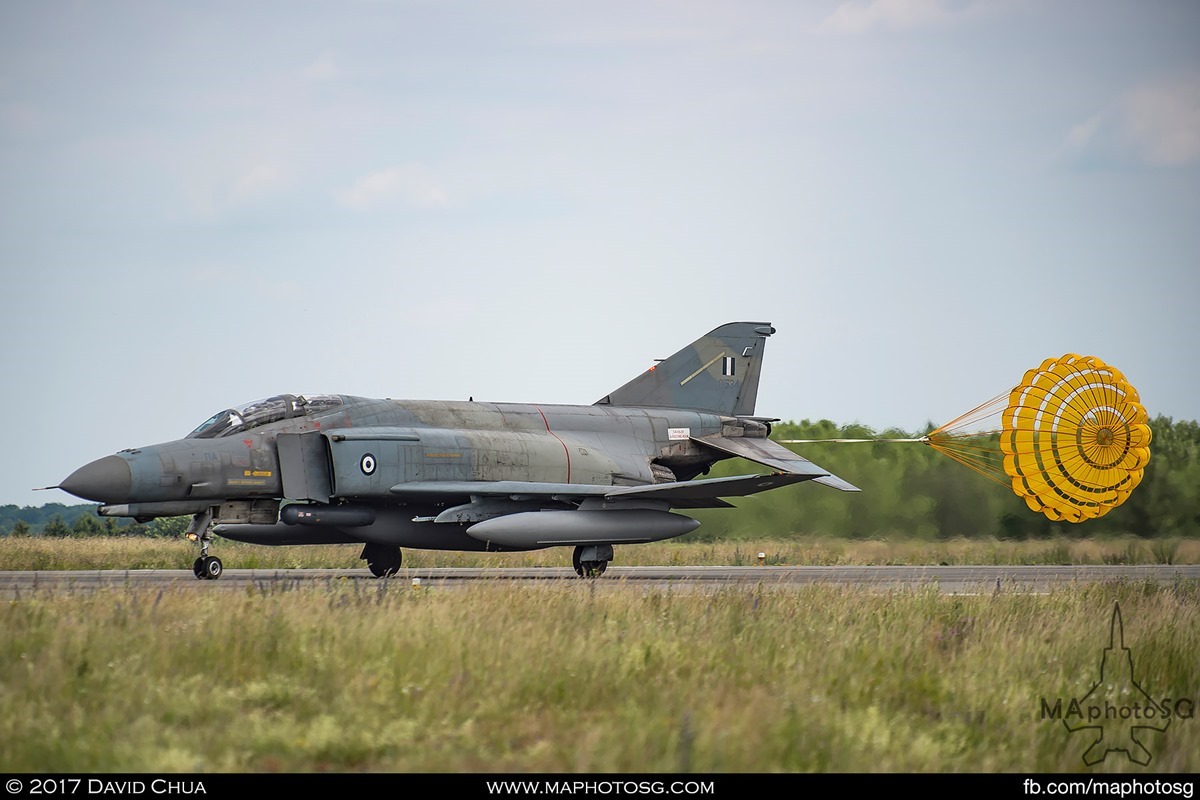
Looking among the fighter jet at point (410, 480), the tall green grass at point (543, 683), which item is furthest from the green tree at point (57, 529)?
the tall green grass at point (543, 683)

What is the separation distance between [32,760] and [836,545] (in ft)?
63.2

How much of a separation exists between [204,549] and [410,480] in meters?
3.20

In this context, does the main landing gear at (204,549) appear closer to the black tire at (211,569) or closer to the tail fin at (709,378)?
the black tire at (211,569)

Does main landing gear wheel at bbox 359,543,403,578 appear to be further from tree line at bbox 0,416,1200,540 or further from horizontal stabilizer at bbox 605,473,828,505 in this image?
tree line at bbox 0,416,1200,540

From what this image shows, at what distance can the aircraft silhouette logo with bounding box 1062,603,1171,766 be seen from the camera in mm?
7426

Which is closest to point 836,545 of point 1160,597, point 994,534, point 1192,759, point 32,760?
point 994,534

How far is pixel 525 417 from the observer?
2092cm

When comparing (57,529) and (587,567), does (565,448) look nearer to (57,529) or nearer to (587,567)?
(587,567)

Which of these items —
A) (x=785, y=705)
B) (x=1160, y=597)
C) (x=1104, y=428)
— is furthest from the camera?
(x=1104, y=428)

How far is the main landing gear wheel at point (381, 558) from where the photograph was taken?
19453mm

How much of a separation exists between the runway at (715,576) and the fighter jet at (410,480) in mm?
648

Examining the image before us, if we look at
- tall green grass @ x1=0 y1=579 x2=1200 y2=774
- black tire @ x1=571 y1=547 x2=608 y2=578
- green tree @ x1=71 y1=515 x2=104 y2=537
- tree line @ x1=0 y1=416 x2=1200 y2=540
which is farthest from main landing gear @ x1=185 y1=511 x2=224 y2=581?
green tree @ x1=71 y1=515 x2=104 y2=537

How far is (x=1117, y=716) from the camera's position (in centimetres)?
805

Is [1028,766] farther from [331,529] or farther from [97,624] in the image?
[331,529]
